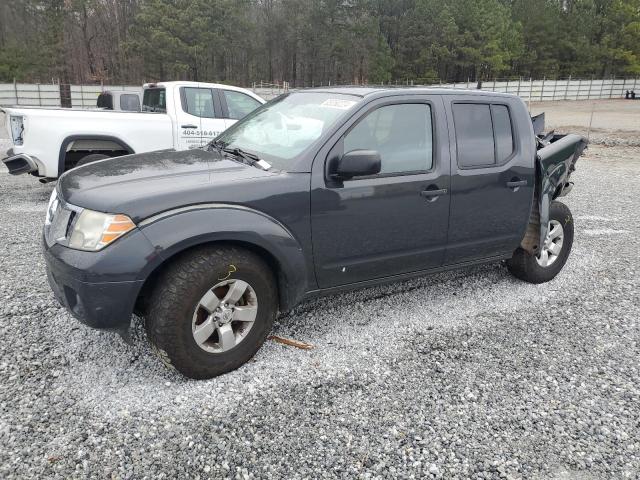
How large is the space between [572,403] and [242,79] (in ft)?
202

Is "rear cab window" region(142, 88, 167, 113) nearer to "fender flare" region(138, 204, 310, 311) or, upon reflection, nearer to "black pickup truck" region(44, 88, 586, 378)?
"black pickup truck" region(44, 88, 586, 378)

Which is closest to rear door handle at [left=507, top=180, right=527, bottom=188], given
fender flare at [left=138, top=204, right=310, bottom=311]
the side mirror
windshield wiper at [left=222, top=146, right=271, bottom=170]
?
the side mirror

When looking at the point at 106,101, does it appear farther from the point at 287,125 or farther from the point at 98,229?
the point at 98,229

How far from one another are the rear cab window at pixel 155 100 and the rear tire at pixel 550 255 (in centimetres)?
592

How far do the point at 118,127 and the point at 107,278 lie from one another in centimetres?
520

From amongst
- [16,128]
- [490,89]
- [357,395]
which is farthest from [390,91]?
[490,89]

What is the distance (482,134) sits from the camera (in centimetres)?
388

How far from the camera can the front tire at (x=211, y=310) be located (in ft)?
9.00

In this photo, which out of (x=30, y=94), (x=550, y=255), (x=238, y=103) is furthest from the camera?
(x=30, y=94)

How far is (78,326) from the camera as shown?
3.57m

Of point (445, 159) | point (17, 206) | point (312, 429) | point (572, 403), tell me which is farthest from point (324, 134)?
point (17, 206)

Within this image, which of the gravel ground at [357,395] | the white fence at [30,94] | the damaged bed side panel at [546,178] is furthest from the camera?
the white fence at [30,94]

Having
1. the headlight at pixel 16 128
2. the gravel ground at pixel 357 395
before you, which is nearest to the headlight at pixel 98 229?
the gravel ground at pixel 357 395

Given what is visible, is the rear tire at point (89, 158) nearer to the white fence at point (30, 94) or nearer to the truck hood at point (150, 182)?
the truck hood at point (150, 182)
